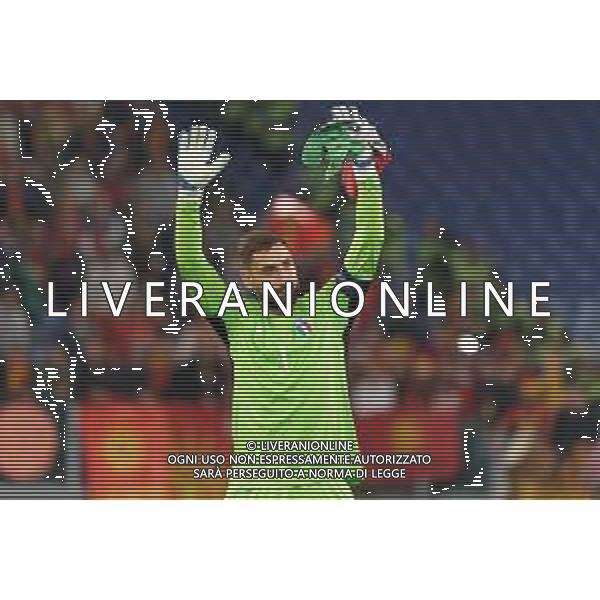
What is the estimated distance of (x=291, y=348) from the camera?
643 inches

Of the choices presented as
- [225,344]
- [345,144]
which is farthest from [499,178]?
[225,344]

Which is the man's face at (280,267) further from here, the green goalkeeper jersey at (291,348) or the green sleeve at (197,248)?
the green sleeve at (197,248)

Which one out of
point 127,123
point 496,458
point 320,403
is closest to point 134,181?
point 127,123

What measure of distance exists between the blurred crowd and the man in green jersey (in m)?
0.08

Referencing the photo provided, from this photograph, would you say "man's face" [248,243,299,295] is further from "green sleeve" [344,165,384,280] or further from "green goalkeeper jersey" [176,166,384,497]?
"green sleeve" [344,165,384,280]

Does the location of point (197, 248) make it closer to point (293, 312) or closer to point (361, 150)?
point (293, 312)

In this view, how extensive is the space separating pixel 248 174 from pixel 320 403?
1.50m

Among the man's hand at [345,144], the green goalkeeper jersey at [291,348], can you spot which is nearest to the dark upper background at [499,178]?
the man's hand at [345,144]

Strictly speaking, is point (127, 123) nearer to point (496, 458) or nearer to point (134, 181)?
point (134, 181)

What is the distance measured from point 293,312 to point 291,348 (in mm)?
226

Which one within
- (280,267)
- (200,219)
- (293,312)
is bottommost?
(293,312)

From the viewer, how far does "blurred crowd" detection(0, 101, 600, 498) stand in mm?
16312

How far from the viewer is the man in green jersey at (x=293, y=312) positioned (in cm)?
1630

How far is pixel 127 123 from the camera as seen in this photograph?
53.7 feet
